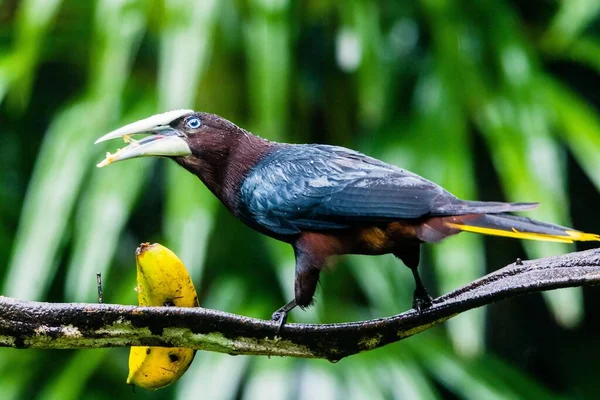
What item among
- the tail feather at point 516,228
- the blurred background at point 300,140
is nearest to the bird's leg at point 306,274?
the tail feather at point 516,228

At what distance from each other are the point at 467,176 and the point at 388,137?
38cm

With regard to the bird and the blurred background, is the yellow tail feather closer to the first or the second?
the bird

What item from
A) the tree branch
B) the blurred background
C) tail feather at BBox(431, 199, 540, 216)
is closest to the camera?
the tree branch

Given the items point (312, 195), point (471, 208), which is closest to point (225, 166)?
point (312, 195)

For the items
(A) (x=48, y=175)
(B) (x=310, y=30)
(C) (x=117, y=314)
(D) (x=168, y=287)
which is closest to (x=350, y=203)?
(D) (x=168, y=287)

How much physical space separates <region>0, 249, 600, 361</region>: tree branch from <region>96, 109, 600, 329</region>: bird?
0.44 feet

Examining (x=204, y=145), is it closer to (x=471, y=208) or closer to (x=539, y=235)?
(x=471, y=208)

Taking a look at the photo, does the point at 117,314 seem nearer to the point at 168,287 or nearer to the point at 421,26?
the point at 168,287

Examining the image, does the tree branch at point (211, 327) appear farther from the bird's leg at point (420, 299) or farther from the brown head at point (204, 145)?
the brown head at point (204, 145)

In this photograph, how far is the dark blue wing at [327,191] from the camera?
153cm

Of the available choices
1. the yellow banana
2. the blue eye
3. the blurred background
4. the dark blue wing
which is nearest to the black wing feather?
the dark blue wing

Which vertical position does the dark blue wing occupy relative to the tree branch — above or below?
above

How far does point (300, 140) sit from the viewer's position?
3.29 meters

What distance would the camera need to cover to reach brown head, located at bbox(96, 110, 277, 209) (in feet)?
5.23
